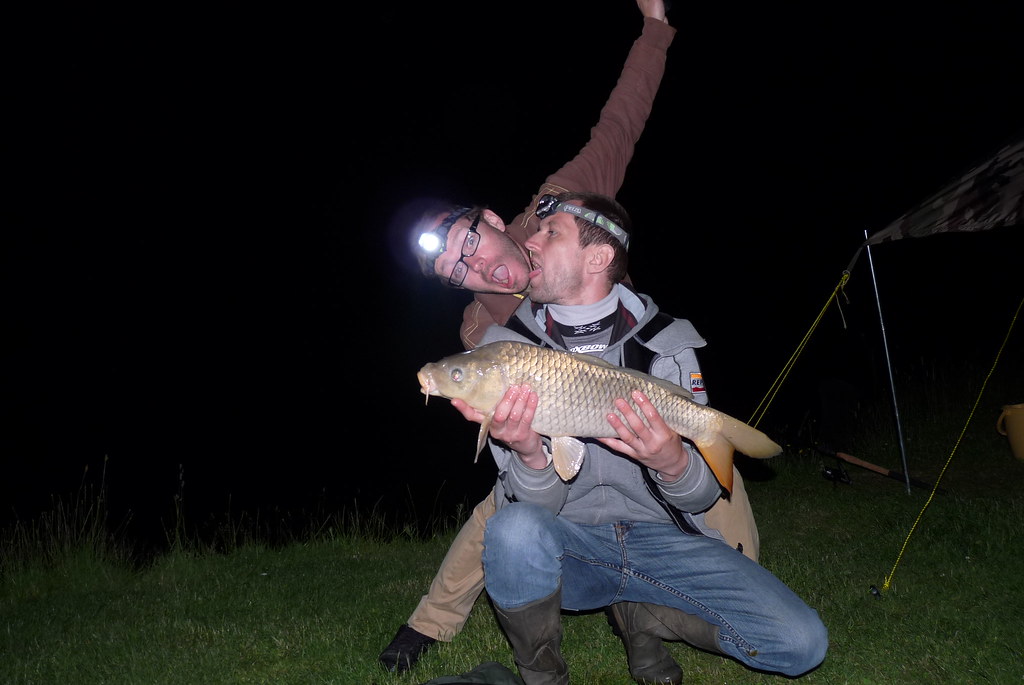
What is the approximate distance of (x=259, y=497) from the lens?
23.4 feet

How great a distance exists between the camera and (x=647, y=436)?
5.76 feet

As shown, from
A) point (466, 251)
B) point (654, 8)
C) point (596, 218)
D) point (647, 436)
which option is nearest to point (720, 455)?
point (647, 436)

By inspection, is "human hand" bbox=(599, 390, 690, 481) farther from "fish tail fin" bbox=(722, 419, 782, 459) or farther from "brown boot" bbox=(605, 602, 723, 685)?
"brown boot" bbox=(605, 602, 723, 685)

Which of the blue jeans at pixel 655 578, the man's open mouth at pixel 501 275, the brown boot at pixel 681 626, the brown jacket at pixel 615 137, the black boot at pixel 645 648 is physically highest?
the brown jacket at pixel 615 137

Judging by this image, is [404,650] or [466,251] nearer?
[404,650]

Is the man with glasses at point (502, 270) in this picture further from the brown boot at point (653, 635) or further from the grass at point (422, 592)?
the grass at point (422, 592)

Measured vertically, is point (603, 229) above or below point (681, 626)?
above

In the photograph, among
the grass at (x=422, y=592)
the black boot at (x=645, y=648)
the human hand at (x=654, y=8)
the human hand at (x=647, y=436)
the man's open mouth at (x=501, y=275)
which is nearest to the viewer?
the human hand at (x=647, y=436)

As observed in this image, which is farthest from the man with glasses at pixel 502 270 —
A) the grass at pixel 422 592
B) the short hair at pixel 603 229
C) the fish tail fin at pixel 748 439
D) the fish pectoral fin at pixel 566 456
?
the fish pectoral fin at pixel 566 456

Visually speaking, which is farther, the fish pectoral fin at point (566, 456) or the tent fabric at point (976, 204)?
the tent fabric at point (976, 204)

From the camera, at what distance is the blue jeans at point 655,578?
5.94ft

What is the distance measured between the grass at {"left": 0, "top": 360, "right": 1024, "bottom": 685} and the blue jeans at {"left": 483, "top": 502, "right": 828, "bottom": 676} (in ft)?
1.07

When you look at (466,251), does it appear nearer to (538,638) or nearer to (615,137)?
(615,137)

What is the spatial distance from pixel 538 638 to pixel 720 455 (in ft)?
2.10
